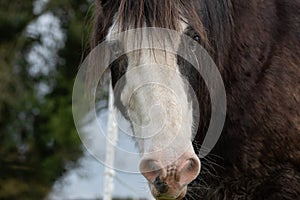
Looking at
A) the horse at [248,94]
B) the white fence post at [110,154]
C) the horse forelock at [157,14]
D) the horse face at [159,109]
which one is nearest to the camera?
the horse face at [159,109]

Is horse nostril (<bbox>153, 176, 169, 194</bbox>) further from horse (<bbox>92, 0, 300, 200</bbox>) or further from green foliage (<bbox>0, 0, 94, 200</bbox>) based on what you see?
green foliage (<bbox>0, 0, 94, 200</bbox>)

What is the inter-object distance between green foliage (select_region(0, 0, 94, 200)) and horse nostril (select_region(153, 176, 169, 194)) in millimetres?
8251

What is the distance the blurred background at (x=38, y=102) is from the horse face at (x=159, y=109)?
792 centimetres

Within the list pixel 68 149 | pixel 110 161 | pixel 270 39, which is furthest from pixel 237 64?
pixel 68 149

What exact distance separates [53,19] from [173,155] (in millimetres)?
9048

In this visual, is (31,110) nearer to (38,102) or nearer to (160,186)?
(38,102)

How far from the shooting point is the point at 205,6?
3797 mm

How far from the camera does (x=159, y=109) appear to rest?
3.26m

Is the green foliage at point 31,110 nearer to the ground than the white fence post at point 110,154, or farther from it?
nearer to the ground

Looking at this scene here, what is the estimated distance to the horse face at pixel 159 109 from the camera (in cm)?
315

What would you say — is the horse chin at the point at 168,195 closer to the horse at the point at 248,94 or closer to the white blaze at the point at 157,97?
the white blaze at the point at 157,97

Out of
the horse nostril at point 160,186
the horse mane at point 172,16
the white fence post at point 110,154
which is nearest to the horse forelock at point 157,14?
the horse mane at point 172,16

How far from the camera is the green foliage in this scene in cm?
1148

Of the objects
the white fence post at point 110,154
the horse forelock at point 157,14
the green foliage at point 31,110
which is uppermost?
the horse forelock at point 157,14
